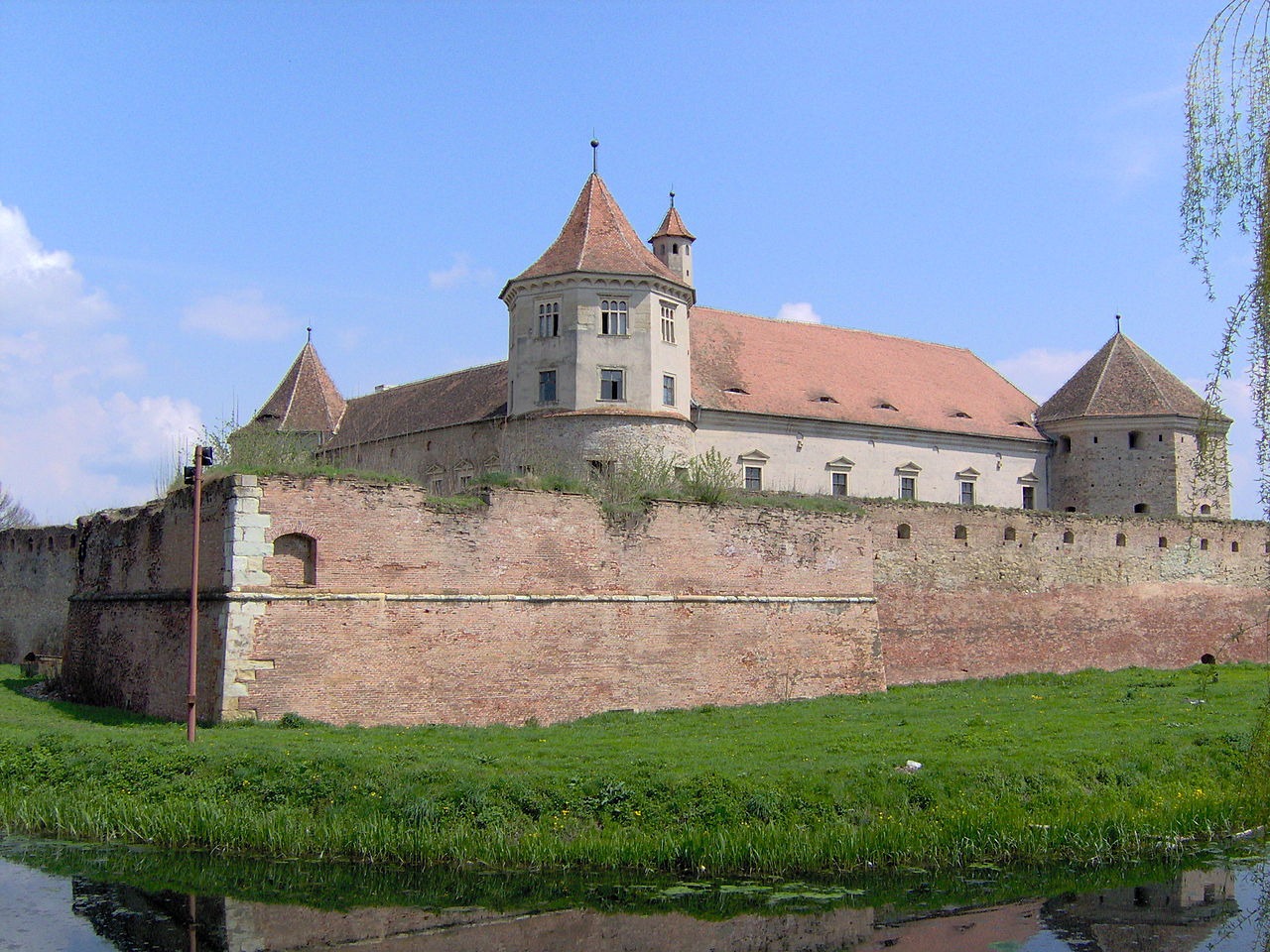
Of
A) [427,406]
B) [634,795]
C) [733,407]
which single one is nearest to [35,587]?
[427,406]

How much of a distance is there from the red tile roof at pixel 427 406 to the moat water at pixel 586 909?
22.4 m

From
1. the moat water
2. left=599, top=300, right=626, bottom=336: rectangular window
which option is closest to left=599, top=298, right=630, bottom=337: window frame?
left=599, top=300, right=626, bottom=336: rectangular window

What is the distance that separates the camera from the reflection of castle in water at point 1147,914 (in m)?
11.3

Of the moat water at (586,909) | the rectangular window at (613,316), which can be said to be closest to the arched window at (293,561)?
the moat water at (586,909)

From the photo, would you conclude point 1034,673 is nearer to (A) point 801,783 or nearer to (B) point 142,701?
(A) point 801,783

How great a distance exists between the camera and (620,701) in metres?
20.8

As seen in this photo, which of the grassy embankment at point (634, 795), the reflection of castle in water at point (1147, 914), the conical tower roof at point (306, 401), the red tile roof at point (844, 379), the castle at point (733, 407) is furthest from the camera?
the conical tower roof at point (306, 401)

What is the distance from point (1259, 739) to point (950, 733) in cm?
898

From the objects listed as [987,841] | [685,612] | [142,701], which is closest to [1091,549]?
[685,612]

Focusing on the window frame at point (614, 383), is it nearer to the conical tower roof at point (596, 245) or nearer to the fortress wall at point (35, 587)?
the conical tower roof at point (596, 245)

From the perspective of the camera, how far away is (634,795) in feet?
44.8

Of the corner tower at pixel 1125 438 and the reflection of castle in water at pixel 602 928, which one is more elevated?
the corner tower at pixel 1125 438

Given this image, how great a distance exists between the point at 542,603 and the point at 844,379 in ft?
71.2

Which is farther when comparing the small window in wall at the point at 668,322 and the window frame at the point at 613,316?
the small window in wall at the point at 668,322
